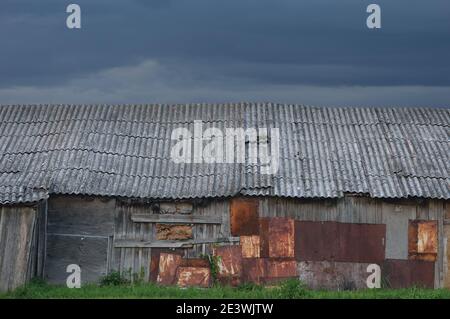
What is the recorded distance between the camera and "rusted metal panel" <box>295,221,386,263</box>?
882 inches

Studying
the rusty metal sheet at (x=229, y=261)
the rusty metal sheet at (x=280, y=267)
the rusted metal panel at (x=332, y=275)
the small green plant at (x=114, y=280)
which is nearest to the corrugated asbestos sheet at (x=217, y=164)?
the rusty metal sheet at (x=229, y=261)

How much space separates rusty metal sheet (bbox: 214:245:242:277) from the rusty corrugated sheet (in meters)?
0.63

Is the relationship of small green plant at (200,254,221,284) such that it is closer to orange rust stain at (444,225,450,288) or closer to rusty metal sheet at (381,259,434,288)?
rusty metal sheet at (381,259,434,288)

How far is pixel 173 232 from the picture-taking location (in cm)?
2236

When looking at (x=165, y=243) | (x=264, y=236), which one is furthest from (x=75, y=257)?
(x=264, y=236)

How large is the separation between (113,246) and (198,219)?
6.94ft

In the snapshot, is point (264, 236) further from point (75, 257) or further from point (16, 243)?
point (16, 243)

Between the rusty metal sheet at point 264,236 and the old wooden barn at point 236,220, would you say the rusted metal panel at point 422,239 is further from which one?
the rusty metal sheet at point 264,236

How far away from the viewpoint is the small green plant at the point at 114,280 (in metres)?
22.0

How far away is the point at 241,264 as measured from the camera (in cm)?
2225
